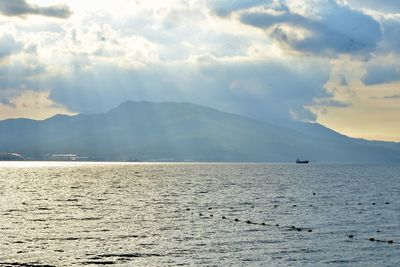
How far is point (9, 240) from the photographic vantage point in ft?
263

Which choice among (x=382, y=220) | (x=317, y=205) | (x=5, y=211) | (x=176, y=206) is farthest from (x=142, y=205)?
(x=382, y=220)

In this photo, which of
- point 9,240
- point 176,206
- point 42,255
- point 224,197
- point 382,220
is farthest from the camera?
point 224,197

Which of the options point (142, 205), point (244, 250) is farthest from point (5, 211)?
point (244, 250)

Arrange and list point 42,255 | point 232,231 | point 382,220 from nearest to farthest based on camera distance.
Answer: point 42,255, point 232,231, point 382,220

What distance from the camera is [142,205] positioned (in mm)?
137875

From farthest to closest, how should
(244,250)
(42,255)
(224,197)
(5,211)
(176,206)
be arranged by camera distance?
(224,197) < (176,206) < (5,211) < (244,250) < (42,255)

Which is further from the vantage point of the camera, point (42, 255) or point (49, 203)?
point (49, 203)

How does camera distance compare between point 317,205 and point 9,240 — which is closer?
point 9,240

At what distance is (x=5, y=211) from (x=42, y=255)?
5412 centimetres

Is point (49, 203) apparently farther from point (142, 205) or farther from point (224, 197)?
point (224, 197)

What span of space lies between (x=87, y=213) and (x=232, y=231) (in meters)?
37.2

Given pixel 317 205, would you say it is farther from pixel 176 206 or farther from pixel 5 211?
pixel 5 211

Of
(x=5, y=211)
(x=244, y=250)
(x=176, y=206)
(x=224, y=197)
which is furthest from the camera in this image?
(x=224, y=197)

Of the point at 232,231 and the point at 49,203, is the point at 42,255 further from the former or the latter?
the point at 49,203
